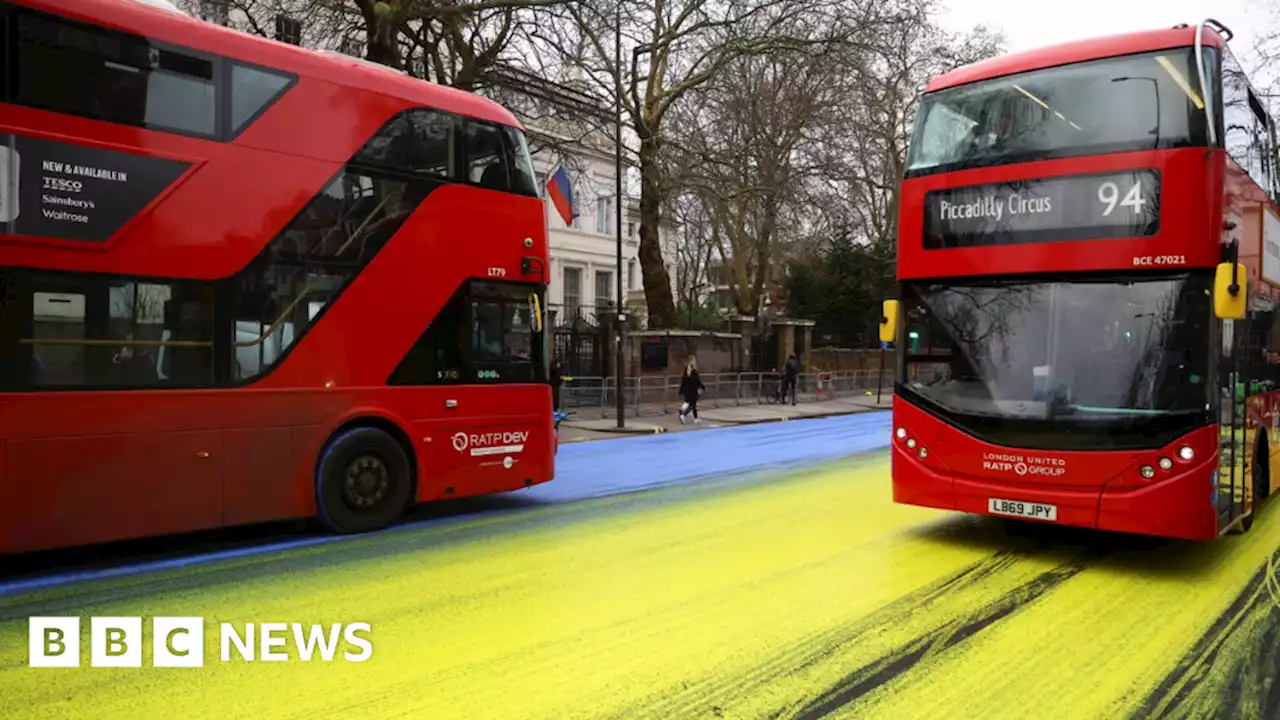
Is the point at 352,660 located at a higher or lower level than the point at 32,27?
lower

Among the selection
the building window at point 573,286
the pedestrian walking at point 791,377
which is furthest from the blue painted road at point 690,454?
the building window at point 573,286

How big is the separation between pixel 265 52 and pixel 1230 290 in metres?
7.92

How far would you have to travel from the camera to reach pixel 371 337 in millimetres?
8164

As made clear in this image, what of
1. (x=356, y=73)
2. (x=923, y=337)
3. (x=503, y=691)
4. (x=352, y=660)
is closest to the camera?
(x=503, y=691)

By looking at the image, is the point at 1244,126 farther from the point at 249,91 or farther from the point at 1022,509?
the point at 249,91

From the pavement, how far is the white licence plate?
11185 mm

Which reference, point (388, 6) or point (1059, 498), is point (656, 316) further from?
point (1059, 498)

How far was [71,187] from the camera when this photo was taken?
6.30 m

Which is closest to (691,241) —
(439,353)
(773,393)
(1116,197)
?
(773,393)

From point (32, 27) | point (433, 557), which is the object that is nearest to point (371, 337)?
point (433, 557)

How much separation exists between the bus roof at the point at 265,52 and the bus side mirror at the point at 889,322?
4.48m

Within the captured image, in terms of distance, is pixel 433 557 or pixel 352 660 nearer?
pixel 352 660

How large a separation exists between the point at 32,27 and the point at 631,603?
5909 millimetres

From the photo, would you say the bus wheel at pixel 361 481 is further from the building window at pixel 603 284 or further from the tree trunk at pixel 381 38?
the building window at pixel 603 284
